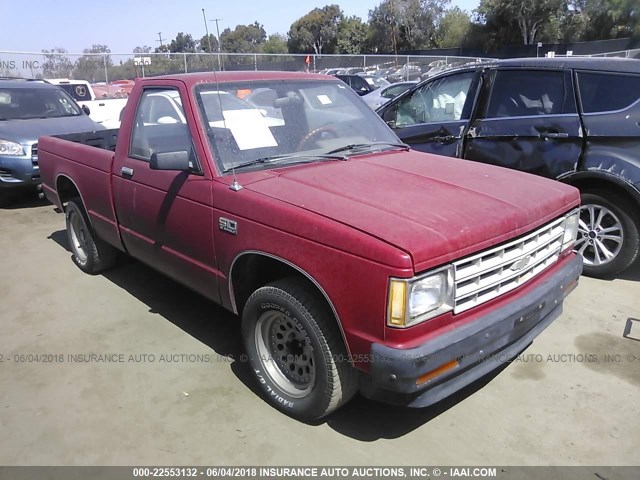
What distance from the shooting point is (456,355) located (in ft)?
8.06

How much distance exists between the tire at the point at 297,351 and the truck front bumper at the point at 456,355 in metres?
0.18

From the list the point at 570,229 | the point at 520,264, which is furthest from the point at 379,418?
the point at 570,229

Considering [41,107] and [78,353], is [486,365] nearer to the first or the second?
[78,353]

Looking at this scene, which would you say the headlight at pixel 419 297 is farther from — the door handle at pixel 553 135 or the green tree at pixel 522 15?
the green tree at pixel 522 15

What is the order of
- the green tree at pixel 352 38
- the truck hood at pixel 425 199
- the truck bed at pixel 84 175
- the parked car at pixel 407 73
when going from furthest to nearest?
the green tree at pixel 352 38, the parked car at pixel 407 73, the truck bed at pixel 84 175, the truck hood at pixel 425 199

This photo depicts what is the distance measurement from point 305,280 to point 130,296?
2.52m

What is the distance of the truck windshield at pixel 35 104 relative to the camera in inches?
334

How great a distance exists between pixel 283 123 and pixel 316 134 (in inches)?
9.9

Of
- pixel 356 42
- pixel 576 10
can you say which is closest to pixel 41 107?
pixel 576 10

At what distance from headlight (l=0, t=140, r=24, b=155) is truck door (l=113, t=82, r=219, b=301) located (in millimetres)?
4290

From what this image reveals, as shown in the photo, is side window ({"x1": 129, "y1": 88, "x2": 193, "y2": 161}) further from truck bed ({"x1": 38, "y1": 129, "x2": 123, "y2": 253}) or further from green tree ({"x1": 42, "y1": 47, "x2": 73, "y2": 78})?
green tree ({"x1": 42, "y1": 47, "x2": 73, "y2": 78})

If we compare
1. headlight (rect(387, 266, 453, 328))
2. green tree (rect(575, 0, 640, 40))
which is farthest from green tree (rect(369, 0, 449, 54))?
headlight (rect(387, 266, 453, 328))

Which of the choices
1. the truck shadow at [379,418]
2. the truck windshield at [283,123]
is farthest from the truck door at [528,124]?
the truck shadow at [379,418]

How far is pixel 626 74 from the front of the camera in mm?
4543
